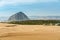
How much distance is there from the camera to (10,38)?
1201 cm

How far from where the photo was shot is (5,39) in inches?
460

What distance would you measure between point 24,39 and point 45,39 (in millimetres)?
1358

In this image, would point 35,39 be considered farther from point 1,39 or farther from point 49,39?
point 1,39

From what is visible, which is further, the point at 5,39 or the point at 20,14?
the point at 20,14

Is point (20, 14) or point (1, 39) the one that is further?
point (20, 14)

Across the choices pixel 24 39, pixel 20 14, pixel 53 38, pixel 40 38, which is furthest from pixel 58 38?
pixel 20 14

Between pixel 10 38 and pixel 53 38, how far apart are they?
286 centimetres

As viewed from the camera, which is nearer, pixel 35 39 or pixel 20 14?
pixel 35 39

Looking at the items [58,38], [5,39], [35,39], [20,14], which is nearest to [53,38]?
[58,38]

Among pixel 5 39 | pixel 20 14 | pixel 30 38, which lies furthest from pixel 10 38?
pixel 20 14

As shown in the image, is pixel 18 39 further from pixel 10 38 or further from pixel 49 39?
pixel 49 39

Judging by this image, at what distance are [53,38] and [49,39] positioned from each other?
1.55 ft

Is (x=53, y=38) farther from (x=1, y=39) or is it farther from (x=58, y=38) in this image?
(x=1, y=39)

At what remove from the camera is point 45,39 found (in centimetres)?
1170
